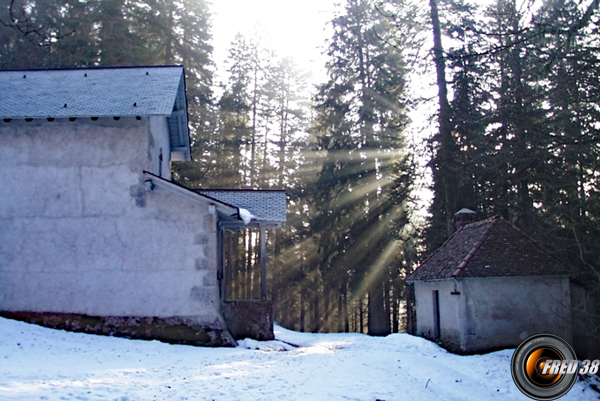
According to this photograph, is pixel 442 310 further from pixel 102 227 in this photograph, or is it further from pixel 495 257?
pixel 102 227

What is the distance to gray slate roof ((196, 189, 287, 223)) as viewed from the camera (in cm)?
1524

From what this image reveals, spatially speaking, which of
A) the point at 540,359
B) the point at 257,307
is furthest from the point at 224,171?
the point at 540,359

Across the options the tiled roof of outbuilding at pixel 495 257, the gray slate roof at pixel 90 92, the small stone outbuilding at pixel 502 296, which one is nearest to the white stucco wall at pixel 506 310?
the small stone outbuilding at pixel 502 296

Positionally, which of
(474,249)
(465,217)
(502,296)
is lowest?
(502,296)

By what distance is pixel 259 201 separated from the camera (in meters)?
16.2

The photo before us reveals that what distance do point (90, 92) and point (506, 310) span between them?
14728mm

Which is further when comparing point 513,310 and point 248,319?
point 513,310

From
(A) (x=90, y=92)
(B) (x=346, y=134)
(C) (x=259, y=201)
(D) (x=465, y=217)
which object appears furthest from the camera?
(B) (x=346, y=134)

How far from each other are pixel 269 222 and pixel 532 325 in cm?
925

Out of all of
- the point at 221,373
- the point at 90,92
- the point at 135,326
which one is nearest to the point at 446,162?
the point at 90,92

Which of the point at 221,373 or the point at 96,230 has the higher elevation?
the point at 96,230

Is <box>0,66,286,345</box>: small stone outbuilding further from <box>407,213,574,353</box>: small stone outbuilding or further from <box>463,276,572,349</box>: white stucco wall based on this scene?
<box>463,276,572,349</box>: white stucco wall

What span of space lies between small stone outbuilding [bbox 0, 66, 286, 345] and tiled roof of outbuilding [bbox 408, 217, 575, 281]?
26.3 ft

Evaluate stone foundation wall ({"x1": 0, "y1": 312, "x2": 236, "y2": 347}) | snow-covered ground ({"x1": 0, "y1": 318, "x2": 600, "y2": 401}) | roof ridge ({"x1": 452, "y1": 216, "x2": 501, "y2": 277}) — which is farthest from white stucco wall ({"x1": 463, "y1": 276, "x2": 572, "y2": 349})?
stone foundation wall ({"x1": 0, "y1": 312, "x2": 236, "y2": 347})
